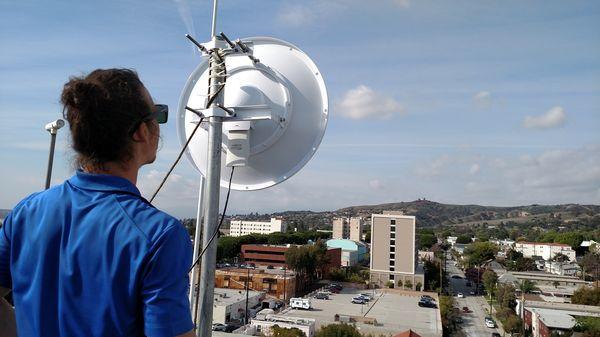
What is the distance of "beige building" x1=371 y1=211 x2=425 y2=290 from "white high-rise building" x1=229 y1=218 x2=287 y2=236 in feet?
112

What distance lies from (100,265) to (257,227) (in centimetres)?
6949

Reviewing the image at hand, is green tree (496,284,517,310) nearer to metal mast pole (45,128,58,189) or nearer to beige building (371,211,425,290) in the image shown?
beige building (371,211,425,290)

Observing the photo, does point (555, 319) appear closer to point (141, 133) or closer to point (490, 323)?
point (490, 323)

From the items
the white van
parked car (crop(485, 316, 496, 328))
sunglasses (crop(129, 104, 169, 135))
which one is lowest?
parked car (crop(485, 316, 496, 328))

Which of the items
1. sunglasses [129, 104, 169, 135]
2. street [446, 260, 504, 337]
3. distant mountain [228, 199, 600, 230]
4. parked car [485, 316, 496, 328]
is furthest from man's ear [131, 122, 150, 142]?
distant mountain [228, 199, 600, 230]

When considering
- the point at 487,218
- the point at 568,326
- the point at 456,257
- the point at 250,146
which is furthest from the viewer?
the point at 487,218

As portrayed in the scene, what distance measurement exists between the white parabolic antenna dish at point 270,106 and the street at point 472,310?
2215 centimetres

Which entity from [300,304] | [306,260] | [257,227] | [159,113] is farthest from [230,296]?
[257,227]

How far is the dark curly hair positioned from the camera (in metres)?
0.78

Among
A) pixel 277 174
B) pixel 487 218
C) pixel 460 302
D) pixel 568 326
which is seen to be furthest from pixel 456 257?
pixel 487 218

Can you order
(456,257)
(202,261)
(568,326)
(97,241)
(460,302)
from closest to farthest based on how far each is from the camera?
1. (97,241)
2. (202,261)
3. (568,326)
4. (460,302)
5. (456,257)

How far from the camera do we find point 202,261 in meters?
1.96

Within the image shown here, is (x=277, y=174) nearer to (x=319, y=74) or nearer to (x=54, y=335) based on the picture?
(x=319, y=74)

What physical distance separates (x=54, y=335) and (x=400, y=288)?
108 feet
